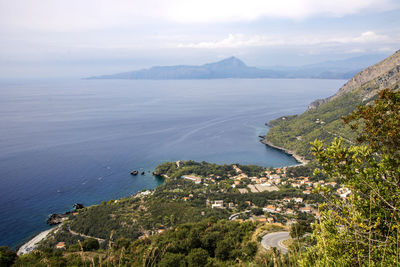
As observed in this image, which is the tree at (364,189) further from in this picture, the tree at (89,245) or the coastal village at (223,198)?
the tree at (89,245)

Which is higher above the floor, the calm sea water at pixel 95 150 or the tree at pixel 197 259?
the tree at pixel 197 259

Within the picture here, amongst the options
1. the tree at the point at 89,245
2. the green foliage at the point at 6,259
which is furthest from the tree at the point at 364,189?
the tree at the point at 89,245

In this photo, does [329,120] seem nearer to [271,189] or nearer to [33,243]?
[271,189]

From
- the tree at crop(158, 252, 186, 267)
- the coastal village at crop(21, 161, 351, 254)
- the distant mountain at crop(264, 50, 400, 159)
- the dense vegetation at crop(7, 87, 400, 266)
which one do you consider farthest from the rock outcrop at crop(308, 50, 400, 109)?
the tree at crop(158, 252, 186, 267)

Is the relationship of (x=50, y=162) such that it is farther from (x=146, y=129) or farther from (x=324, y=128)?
(x=324, y=128)

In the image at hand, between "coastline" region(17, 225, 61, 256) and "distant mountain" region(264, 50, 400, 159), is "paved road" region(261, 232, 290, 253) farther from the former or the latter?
"distant mountain" region(264, 50, 400, 159)

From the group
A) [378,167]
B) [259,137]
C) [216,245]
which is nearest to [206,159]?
[259,137]

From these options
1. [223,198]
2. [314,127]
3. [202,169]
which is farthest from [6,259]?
[314,127]
